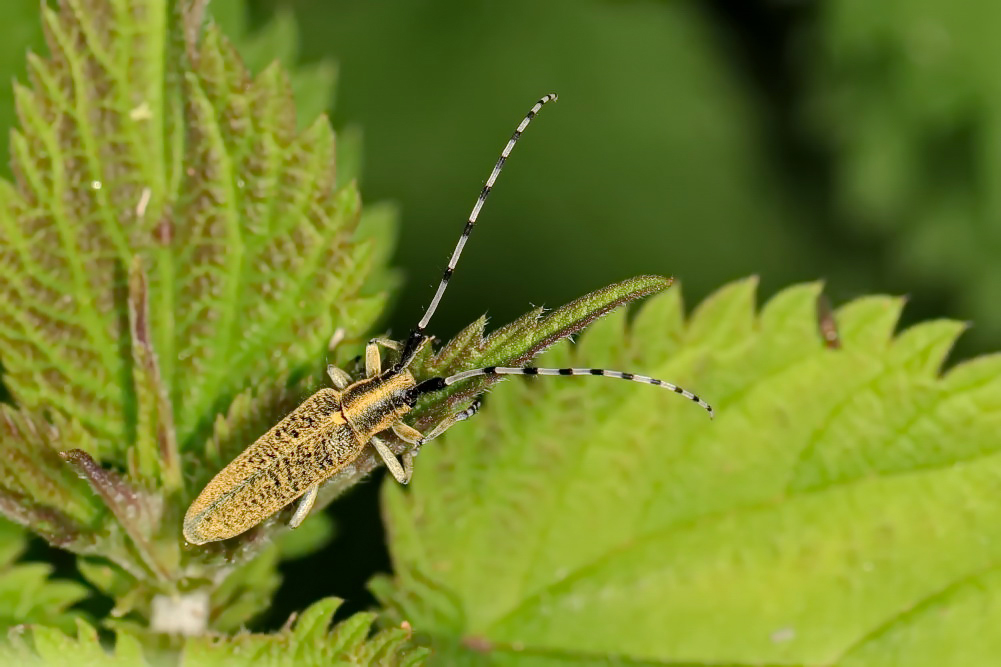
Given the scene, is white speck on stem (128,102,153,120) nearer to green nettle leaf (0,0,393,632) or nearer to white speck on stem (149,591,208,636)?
green nettle leaf (0,0,393,632)

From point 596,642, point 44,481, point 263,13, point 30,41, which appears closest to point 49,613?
point 44,481

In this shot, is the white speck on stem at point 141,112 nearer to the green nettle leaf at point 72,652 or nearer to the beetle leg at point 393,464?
the beetle leg at point 393,464

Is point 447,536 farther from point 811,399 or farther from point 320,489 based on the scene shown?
point 811,399

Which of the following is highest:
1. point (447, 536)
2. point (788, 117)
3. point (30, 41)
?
point (30, 41)

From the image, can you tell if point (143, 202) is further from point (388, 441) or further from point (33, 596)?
point (33, 596)

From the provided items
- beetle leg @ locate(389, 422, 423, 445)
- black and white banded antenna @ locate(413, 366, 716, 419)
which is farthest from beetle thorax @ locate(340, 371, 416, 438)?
beetle leg @ locate(389, 422, 423, 445)

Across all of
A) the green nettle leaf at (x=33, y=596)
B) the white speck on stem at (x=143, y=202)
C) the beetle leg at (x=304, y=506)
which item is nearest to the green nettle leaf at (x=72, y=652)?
the green nettle leaf at (x=33, y=596)

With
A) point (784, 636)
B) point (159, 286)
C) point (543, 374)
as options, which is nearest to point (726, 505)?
point (784, 636)
